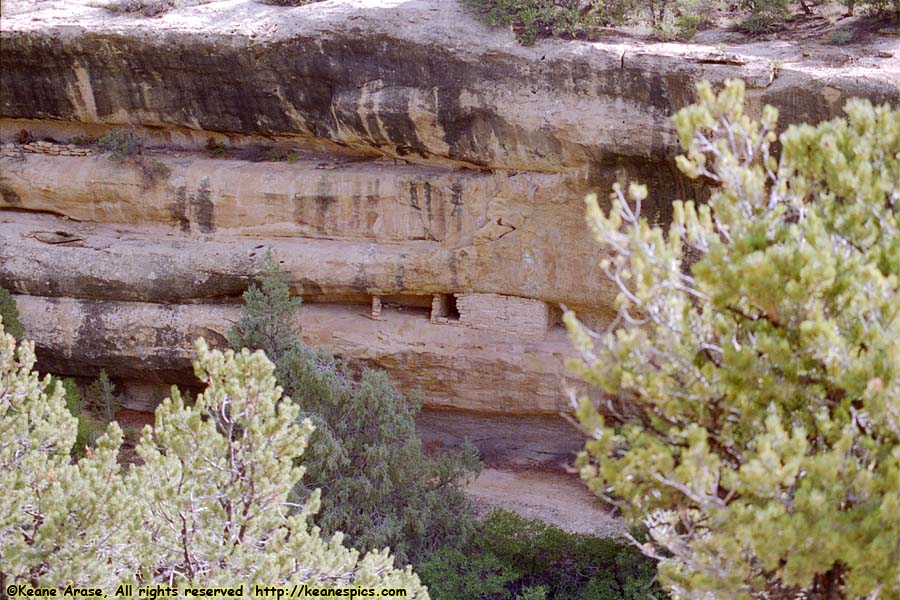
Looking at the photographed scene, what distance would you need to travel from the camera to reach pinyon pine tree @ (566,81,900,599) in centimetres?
446

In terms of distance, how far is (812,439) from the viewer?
4965 millimetres

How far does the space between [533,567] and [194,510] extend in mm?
5032

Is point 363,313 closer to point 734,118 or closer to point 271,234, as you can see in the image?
point 271,234

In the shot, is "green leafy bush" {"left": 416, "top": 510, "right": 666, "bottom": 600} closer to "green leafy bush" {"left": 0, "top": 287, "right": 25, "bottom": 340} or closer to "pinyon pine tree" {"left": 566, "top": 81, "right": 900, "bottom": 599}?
"pinyon pine tree" {"left": 566, "top": 81, "right": 900, "bottom": 599}

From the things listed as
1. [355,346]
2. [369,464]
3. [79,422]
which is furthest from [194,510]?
[79,422]

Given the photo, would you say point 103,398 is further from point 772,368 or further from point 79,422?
point 772,368

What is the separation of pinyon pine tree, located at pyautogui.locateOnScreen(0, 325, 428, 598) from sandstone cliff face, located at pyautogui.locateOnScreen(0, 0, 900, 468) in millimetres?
6168

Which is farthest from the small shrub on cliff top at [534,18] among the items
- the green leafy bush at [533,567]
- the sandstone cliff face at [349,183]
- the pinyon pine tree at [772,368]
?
the pinyon pine tree at [772,368]

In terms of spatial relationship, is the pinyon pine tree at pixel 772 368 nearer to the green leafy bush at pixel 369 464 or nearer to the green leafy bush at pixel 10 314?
the green leafy bush at pixel 369 464

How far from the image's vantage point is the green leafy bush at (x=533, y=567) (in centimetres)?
941

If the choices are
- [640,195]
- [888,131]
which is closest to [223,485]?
[640,195]

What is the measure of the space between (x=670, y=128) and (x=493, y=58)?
2.23 m

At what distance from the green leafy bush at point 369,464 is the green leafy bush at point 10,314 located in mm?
3720

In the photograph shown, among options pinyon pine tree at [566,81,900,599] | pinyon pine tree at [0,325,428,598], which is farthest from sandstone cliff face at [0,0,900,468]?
pinyon pine tree at [0,325,428,598]
